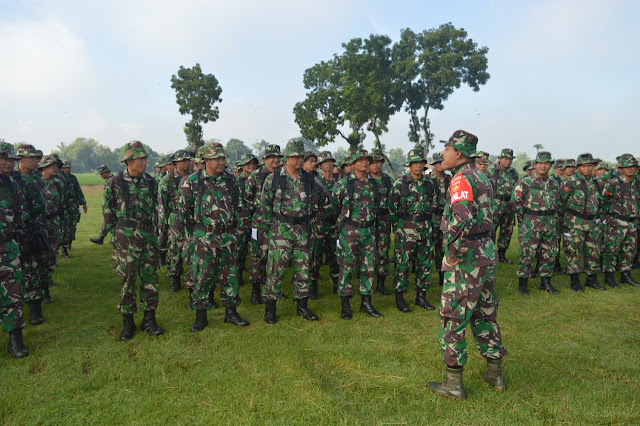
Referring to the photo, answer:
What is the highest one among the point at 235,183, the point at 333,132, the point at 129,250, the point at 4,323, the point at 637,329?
→ the point at 333,132

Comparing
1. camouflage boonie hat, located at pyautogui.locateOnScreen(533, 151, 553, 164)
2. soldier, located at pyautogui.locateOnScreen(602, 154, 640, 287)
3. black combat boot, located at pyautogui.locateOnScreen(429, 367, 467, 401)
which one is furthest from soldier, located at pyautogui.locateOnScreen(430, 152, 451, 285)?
soldier, located at pyautogui.locateOnScreen(602, 154, 640, 287)

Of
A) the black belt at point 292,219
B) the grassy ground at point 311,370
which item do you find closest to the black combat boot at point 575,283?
the grassy ground at point 311,370

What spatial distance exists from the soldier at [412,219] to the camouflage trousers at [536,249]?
7.42 feet

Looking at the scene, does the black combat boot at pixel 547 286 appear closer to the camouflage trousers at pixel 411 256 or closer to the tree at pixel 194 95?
the camouflage trousers at pixel 411 256

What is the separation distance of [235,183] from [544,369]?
4.50m

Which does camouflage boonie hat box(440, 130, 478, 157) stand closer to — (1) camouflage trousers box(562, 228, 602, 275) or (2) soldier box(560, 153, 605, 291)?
(2) soldier box(560, 153, 605, 291)

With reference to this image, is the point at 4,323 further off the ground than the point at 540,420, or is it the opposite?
the point at 4,323

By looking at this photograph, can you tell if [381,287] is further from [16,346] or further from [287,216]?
[16,346]

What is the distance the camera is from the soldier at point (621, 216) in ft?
24.3

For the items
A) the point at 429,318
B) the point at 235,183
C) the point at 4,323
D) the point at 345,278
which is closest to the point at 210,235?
the point at 235,183

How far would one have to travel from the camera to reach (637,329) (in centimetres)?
535

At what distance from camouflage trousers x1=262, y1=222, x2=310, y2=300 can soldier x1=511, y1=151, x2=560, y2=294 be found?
438cm

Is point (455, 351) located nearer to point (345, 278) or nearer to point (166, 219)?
point (345, 278)

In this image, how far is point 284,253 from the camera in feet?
18.0
